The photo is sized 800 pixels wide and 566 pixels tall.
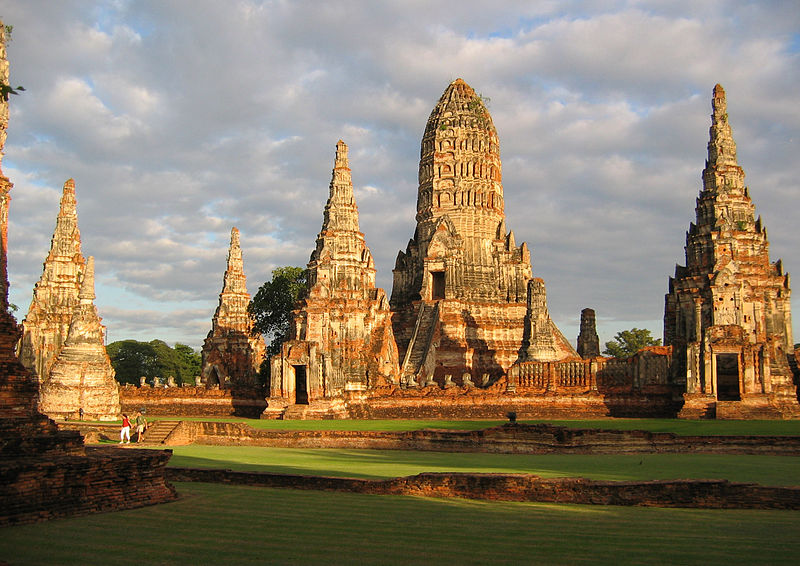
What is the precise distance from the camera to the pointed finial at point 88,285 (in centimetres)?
3419

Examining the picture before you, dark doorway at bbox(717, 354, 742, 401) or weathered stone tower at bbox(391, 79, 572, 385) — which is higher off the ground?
weathered stone tower at bbox(391, 79, 572, 385)

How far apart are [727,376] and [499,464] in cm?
1799

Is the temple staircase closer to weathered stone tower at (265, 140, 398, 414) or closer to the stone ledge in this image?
weathered stone tower at (265, 140, 398, 414)

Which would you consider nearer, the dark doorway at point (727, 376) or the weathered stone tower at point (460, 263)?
the dark doorway at point (727, 376)

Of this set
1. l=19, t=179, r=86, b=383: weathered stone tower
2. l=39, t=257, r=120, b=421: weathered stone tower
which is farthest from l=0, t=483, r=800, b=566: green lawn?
l=19, t=179, r=86, b=383: weathered stone tower

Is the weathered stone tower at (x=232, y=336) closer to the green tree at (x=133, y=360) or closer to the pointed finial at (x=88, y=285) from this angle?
Answer: the pointed finial at (x=88, y=285)

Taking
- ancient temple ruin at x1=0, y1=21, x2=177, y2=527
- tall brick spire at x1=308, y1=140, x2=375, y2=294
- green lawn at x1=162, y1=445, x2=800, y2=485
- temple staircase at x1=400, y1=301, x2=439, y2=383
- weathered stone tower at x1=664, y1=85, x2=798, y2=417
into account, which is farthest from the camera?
temple staircase at x1=400, y1=301, x2=439, y2=383

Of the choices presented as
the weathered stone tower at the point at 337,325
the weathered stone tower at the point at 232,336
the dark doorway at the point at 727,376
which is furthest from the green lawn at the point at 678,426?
the weathered stone tower at the point at 232,336

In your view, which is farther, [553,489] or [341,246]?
[341,246]

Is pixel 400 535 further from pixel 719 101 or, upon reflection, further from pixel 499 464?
pixel 719 101

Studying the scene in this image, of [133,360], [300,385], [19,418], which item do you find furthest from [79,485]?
[133,360]

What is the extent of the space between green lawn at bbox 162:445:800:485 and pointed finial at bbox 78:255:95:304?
14.9 metres

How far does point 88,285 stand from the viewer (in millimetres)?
34344

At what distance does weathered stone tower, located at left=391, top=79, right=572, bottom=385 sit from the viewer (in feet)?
143
